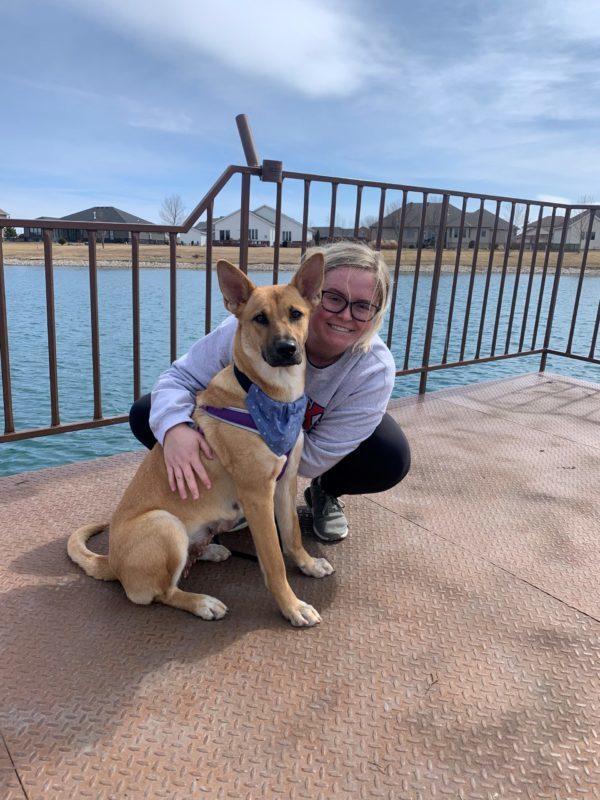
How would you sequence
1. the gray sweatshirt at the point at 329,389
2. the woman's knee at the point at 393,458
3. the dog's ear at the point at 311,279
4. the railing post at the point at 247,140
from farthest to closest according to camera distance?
the railing post at the point at 247,140 < the woman's knee at the point at 393,458 < the gray sweatshirt at the point at 329,389 < the dog's ear at the point at 311,279

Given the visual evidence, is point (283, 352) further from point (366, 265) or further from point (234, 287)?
point (366, 265)

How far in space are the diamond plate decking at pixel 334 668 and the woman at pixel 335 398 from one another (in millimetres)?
308

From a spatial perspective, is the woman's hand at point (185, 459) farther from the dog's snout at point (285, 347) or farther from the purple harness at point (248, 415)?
the dog's snout at point (285, 347)

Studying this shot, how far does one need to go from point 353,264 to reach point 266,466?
36.2 inches

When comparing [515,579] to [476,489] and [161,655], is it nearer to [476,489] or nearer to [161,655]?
[476,489]

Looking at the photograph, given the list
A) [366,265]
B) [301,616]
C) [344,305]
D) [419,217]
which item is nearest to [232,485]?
[301,616]

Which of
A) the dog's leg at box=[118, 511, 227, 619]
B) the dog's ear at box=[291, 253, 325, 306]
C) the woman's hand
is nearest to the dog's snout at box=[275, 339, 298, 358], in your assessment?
the dog's ear at box=[291, 253, 325, 306]

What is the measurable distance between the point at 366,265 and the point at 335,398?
1.96 feet

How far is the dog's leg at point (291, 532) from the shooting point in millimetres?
2301

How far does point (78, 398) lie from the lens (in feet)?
20.7

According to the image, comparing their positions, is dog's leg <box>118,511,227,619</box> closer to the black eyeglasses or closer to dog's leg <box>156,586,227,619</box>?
dog's leg <box>156,586,227,619</box>

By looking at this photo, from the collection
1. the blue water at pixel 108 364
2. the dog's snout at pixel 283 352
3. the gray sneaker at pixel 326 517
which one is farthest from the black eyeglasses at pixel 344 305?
the blue water at pixel 108 364

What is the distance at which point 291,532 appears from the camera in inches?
93.0

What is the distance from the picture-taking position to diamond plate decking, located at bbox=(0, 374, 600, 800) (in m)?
1.42
